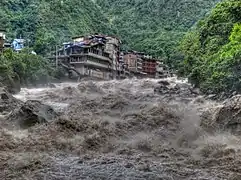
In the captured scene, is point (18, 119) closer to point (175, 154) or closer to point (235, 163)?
point (175, 154)

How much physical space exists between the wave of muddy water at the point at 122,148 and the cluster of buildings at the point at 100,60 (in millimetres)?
25326

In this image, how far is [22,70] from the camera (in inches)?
1407

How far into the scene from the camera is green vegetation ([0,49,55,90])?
30.2m

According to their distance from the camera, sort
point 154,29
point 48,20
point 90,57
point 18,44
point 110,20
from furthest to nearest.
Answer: point 110,20 < point 154,29 < point 48,20 < point 18,44 < point 90,57

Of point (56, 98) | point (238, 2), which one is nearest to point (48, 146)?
point (56, 98)

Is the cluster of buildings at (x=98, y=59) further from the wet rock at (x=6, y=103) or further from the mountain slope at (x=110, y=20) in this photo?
the wet rock at (x=6, y=103)

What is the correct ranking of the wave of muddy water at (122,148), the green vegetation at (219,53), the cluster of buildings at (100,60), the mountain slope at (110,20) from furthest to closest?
1. the mountain slope at (110,20)
2. the cluster of buildings at (100,60)
3. the green vegetation at (219,53)
4. the wave of muddy water at (122,148)

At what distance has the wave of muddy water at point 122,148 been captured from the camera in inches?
382

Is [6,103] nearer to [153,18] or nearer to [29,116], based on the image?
[29,116]

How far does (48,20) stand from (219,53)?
4262 centimetres

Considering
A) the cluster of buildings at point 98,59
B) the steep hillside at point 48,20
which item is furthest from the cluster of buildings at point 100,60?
the steep hillside at point 48,20

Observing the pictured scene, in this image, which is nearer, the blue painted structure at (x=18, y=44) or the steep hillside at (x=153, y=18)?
the blue painted structure at (x=18, y=44)

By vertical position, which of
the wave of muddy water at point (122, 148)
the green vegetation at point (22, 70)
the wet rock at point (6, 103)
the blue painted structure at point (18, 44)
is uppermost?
the blue painted structure at point (18, 44)

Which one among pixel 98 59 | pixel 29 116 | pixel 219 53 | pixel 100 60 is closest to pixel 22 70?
pixel 98 59
